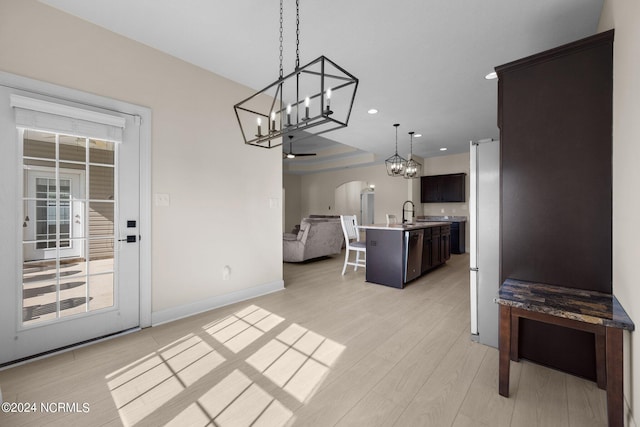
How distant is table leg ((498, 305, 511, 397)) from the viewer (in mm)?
1582

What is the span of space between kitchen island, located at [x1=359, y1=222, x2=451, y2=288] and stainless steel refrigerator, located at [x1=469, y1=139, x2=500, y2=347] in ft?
4.90

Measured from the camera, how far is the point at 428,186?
25.3ft

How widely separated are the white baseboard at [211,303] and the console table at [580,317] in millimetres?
2733

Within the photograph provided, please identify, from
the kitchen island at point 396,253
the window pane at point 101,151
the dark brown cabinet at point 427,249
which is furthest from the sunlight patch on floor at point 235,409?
the dark brown cabinet at point 427,249

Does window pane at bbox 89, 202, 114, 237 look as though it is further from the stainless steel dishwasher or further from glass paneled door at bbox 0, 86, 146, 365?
the stainless steel dishwasher

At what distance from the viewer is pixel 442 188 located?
747 centimetres

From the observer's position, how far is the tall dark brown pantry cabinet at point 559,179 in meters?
1.67

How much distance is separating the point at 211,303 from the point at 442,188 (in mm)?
6670

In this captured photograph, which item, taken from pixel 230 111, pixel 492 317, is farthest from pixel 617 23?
pixel 230 111

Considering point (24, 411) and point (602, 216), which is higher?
point (602, 216)

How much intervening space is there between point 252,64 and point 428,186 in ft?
20.5

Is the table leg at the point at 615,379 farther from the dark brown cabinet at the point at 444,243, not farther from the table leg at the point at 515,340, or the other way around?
the dark brown cabinet at the point at 444,243

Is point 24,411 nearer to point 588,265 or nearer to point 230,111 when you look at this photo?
point 230,111

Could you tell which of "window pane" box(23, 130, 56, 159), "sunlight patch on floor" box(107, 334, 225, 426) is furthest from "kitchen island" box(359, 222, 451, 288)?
"window pane" box(23, 130, 56, 159)
